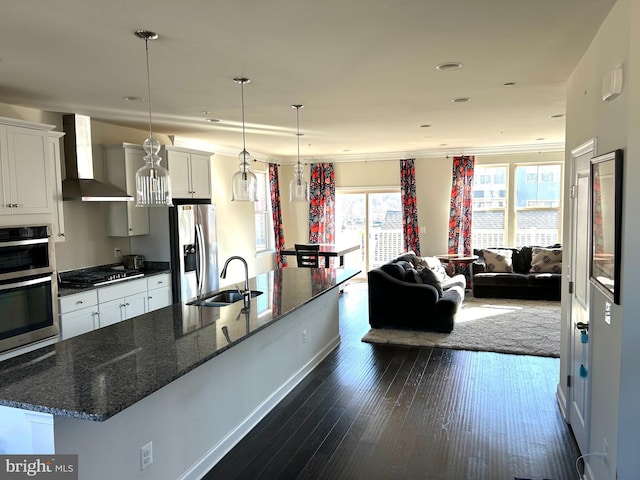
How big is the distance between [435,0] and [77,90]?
3.07 meters

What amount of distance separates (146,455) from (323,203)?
25.1 feet

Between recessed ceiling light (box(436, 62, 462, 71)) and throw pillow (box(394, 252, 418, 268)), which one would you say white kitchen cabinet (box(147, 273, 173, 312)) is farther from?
recessed ceiling light (box(436, 62, 462, 71))

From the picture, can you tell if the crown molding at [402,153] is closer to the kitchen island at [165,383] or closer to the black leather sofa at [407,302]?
the black leather sofa at [407,302]

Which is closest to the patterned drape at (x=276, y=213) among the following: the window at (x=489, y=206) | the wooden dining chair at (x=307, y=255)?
the wooden dining chair at (x=307, y=255)

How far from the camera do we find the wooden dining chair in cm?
784

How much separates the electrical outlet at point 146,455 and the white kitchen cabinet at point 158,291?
3.02 meters

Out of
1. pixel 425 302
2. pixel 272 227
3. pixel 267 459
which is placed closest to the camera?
pixel 267 459

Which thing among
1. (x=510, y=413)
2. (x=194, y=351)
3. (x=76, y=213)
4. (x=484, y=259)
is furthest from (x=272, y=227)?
(x=194, y=351)

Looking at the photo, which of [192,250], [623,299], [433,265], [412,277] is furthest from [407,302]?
[623,299]

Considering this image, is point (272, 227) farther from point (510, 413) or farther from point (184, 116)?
point (510, 413)

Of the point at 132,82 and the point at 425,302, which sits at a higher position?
the point at 132,82

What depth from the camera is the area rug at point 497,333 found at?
17.4ft

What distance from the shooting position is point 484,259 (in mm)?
8289

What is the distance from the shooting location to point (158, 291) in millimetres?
5375
